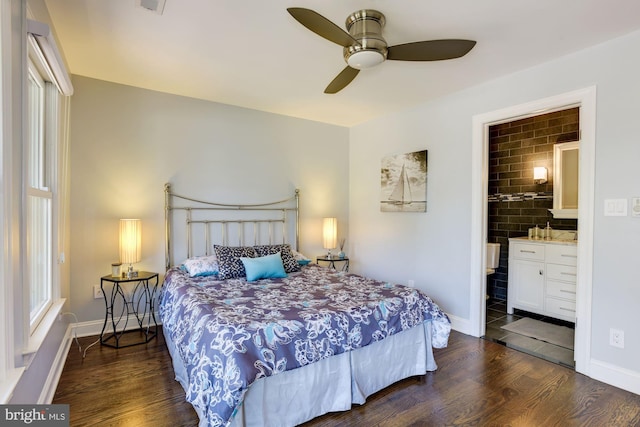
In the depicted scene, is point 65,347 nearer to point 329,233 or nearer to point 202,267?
point 202,267

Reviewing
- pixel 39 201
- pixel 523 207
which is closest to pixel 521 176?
pixel 523 207

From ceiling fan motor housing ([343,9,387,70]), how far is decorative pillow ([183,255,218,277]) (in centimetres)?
226

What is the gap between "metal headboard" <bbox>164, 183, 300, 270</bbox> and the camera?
3643 mm

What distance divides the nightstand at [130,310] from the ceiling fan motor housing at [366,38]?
2681 mm

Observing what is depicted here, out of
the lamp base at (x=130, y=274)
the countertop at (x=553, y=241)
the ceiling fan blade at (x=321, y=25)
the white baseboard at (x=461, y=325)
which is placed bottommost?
the white baseboard at (x=461, y=325)

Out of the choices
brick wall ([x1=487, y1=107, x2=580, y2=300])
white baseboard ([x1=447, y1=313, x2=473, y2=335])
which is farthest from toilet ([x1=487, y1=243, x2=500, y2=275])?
white baseboard ([x1=447, y1=313, x2=473, y2=335])

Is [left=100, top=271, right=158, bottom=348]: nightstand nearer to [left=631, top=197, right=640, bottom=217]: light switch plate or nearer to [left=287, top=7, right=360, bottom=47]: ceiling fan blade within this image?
[left=287, top=7, right=360, bottom=47]: ceiling fan blade

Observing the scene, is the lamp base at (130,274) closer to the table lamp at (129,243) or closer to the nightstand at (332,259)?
the table lamp at (129,243)

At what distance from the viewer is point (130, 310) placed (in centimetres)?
A: 341

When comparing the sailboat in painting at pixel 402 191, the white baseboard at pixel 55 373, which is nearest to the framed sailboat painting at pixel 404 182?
the sailboat in painting at pixel 402 191

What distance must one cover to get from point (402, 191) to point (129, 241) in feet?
10.1

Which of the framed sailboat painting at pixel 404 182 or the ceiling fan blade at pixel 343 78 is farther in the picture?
the framed sailboat painting at pixel 404 182

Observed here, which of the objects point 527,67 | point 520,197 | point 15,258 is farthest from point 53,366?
point 520,197

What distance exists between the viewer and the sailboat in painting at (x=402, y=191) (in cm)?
405
